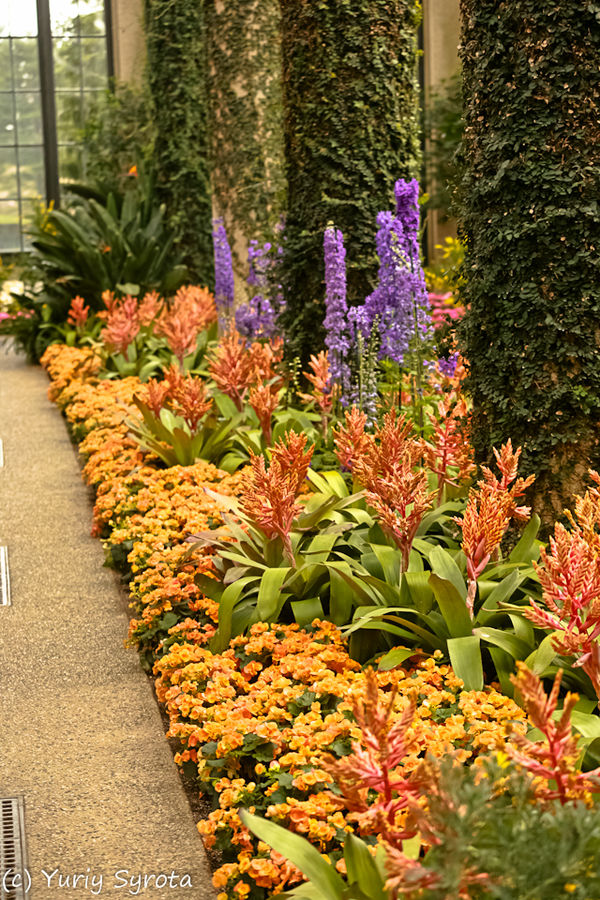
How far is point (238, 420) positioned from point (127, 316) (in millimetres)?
2458

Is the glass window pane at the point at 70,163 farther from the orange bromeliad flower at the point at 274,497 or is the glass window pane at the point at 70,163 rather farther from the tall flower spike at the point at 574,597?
the tall flower spike at the point at 574,597

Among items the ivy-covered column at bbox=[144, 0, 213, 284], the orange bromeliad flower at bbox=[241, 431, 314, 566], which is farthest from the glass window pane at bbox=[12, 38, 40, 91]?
the orange bromeliad flower at bbox=[241, 431, 314, 566]

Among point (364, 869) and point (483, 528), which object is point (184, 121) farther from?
point (364, 869)

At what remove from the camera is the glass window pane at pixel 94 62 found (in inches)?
492

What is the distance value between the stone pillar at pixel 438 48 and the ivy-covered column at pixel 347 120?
793cm

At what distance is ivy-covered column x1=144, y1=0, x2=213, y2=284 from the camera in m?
8.77

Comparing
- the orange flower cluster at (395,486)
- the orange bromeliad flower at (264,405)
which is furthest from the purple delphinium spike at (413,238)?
the orange flower cluster at (395,486)

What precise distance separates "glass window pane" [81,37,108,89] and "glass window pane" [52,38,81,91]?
7 centimetres

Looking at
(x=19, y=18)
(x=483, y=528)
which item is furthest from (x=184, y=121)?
(x=483, y=528)

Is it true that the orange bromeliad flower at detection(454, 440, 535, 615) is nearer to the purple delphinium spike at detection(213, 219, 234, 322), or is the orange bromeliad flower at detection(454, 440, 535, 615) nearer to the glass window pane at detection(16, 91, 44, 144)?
the purple delphinium spike at detection(213, 219, 234, 322)

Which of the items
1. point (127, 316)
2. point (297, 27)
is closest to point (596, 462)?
point (297, 27)

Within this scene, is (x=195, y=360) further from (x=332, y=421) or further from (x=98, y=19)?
(x=98, y=19)

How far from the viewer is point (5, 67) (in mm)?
12367

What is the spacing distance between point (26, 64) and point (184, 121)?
15.0 ft
